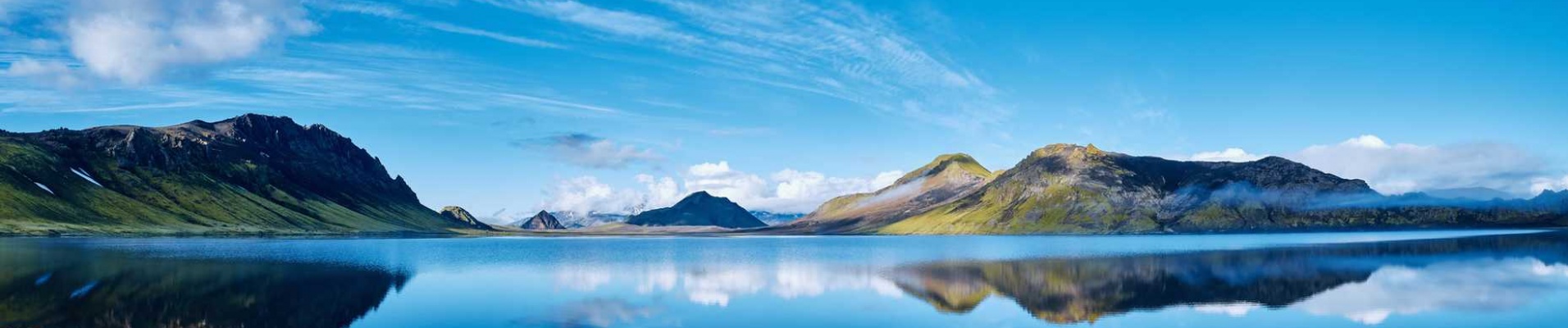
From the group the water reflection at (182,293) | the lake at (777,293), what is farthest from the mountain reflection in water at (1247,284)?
the water reflection at (182,293)

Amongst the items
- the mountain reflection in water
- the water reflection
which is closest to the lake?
the water reflection

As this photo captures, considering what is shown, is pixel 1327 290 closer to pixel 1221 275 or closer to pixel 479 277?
pixel 1221 275

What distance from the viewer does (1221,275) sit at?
88.7 meters

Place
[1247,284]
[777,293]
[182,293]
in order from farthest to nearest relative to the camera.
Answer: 1. [1247,284]
2. [777,293]
3. [182,293]

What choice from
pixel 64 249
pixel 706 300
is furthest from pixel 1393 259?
pixel 64 249

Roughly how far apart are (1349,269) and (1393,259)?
29.0 m

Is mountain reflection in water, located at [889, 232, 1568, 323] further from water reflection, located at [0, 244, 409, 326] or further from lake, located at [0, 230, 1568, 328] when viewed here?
water reflection, located at [0, 244, 409, 326]

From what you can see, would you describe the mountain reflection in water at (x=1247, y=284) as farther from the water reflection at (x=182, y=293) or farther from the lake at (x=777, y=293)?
the water reflection at (x=182, y=293)

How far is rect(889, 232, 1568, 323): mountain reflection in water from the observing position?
61.2m

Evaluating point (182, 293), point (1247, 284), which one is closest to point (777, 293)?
point (1247, 284)

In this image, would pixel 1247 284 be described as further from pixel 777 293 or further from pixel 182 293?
pixel 182 293

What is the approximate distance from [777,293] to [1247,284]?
4132 cm

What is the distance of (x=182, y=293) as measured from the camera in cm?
6512

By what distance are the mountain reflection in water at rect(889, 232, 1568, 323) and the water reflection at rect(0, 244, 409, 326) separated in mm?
41745
